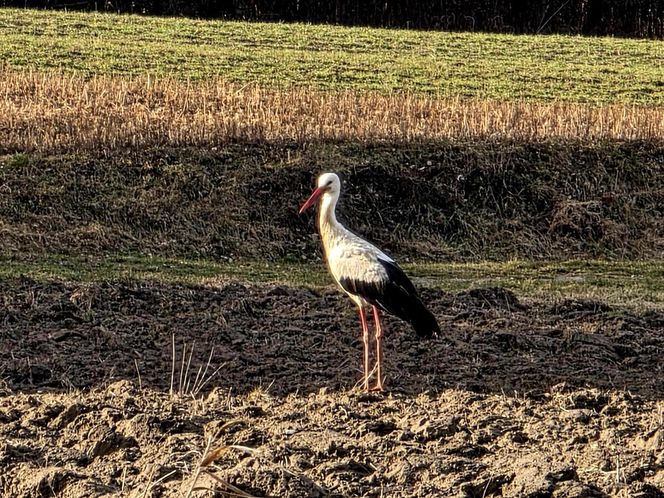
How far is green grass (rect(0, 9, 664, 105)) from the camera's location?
27750 mm

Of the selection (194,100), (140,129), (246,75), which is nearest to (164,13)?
(246,75)

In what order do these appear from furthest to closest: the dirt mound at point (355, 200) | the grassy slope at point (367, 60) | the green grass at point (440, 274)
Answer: the dirt mound at point (355, 200), the grassy slope at point (367, 60), the green grass at point (440, 274)

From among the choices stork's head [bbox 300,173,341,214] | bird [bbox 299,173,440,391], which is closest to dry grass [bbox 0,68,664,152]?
stork's head [bbox 300,173,341,214]

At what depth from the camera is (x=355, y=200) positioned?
19.0 metres

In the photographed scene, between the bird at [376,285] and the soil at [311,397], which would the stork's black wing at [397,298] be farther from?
the soil at [311,397]

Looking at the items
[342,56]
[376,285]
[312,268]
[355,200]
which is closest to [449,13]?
[342,56]

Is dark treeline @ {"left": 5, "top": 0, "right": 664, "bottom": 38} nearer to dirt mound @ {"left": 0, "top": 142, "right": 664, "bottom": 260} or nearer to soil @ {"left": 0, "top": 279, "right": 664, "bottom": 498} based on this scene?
dirt mound @ {"left": 0, "top": 142, "right": 664, "bottom": 260}

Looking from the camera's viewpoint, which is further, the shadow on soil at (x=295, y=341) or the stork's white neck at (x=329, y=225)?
the shadow on soil at (x=295, y=341)

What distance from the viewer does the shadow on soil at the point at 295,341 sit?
10.2 metres

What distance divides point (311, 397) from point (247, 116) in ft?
41.8

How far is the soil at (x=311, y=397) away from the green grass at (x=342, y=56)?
14.7m

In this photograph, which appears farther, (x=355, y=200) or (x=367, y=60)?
(x=367, y=60)

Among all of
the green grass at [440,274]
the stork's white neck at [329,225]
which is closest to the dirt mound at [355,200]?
the green grass at [440,274]

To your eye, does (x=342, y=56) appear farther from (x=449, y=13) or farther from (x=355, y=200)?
(x=355, y=200)
